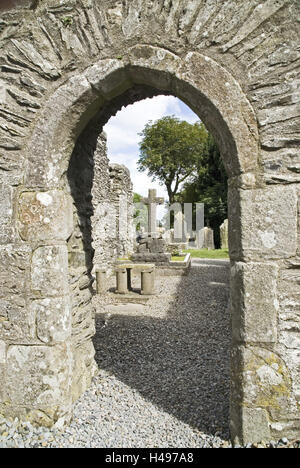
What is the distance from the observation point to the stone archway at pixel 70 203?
223 cm

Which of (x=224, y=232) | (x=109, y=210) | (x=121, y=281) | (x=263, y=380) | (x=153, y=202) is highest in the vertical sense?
(x=153, y=202)

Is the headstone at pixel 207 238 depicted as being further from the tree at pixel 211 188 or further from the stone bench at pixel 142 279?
the stone bench at pixel 142 279

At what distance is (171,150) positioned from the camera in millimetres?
30016

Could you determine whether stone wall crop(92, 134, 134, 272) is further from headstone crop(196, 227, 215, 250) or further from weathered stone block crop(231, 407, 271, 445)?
headstone crop(196, 227, 215, 250)

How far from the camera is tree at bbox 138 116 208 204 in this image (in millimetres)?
29797

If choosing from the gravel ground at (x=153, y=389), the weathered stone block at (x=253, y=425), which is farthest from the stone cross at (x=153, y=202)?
the weathered stone block at (x=253, y=425)

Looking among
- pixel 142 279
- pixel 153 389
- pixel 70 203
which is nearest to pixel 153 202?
pixel 142 279

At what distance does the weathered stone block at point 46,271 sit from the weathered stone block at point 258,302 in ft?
4.86

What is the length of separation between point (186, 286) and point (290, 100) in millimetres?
7472

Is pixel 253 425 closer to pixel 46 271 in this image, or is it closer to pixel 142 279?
pixel 46 271

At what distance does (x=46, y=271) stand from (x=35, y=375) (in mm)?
870

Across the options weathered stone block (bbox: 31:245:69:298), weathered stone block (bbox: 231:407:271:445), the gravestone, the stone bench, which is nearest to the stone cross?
the gravestone

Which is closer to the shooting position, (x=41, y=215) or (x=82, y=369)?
(x=41, y=215)
